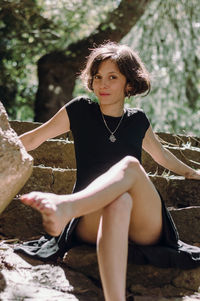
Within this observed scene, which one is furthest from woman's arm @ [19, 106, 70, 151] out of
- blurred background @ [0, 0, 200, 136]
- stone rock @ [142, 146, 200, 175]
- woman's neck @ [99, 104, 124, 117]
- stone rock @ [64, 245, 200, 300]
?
blurred background @ [0, 0, 200, 136]

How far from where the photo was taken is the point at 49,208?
1745mm

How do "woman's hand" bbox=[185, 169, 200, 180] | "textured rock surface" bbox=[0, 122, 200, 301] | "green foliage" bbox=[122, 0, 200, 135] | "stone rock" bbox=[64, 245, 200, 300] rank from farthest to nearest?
"green foliage" bbox=[122, 0, 200, 135] → "woman's hand" bbox=[185, 169, 200, 180] → "stone rock" bbox=[64, 245, 200, 300] → "textured rock surface" bbox=[0, 122, 200, 301]

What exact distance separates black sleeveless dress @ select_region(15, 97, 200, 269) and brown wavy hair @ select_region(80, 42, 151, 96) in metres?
0.18

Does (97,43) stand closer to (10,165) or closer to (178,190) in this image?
(178,190)

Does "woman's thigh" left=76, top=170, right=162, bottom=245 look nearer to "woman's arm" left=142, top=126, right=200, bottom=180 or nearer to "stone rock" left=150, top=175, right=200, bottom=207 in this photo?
"woman's arm" left=142, top=126, right=200, bottom=180

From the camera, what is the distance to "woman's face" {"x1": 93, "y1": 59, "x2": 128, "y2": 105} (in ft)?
8.98

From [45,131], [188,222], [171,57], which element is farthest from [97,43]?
[188,222]

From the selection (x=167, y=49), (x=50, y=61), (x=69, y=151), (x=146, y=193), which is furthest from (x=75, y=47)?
(x=146, y=193)

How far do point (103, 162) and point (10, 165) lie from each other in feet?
2.34

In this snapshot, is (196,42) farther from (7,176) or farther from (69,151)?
(7,176)

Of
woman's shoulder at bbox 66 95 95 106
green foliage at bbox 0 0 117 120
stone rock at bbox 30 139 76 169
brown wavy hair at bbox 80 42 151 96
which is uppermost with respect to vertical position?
green foliage at bbox 0 0 117 120

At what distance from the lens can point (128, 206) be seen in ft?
6.81

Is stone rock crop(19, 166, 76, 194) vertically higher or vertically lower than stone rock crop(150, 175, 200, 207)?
higher

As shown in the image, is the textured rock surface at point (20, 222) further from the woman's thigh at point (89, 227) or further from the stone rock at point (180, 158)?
the stone rock at point (180, 158)
